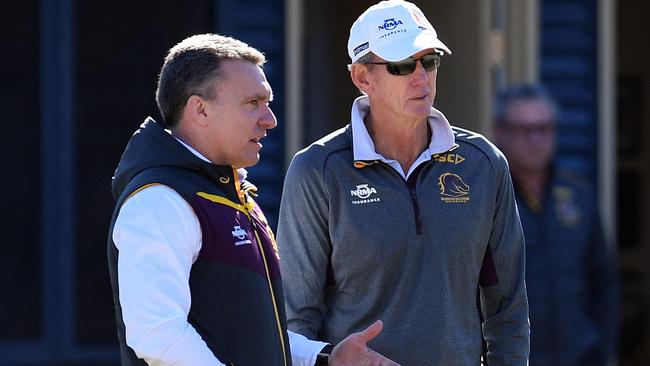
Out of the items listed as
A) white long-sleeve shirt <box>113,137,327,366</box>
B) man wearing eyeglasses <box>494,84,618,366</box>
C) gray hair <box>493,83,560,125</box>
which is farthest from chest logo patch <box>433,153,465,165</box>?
gray hair <box>493,83,560,125</box>

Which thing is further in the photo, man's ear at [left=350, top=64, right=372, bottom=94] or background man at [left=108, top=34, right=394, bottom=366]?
man's ear at [left=350, top=64, right=372, bottom=94]

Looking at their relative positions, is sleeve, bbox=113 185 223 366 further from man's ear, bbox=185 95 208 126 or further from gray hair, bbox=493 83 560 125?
gray hair, bbox=493 83 560 125

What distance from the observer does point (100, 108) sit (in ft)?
19.2

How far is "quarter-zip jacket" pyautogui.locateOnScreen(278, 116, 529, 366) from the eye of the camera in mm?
3707

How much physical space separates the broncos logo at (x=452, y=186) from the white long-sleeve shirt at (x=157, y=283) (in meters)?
0.93

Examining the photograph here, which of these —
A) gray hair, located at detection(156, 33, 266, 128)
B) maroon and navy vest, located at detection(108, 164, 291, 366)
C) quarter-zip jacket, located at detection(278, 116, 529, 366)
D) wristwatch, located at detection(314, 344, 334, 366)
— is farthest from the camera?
quarter-zip jacket, located at detection(278, 116, 529, 366)

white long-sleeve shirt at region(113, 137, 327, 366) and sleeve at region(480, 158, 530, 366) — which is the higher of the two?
white long-sleeve shirt at region(113, 137, 327, 366)

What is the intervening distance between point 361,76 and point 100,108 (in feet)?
7.41

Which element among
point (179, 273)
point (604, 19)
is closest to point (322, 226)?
point (179, 273)

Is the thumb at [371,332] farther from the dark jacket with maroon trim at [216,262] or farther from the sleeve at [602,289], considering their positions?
the sleeve at [602,289]

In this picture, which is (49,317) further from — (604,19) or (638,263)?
(638,263)

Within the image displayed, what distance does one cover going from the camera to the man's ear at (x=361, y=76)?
3840 millimetres

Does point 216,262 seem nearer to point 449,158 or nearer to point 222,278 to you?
point 222,278

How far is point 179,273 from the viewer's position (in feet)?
9.91
